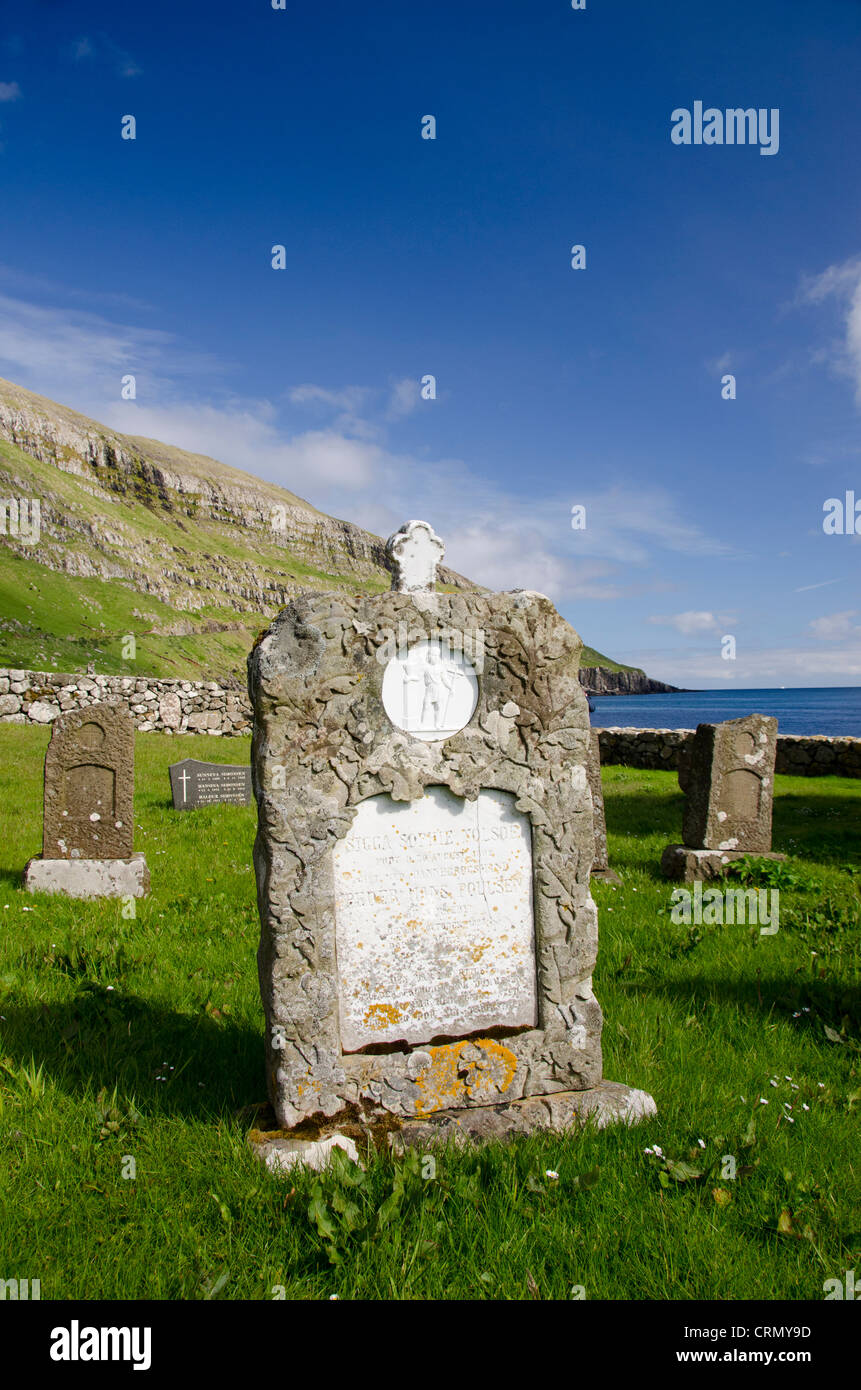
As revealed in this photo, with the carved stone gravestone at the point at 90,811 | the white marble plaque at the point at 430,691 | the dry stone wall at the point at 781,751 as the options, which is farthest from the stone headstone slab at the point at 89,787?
the dry stone wall at the point at 781,751

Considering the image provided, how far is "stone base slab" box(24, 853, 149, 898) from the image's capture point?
688 cm

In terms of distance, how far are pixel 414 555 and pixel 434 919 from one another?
1.79m

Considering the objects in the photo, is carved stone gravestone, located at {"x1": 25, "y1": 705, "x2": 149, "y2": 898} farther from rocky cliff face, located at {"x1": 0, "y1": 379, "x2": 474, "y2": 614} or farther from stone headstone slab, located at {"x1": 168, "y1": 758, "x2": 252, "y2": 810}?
rocky cliff face, located at {"x1": 0, "y1": 379, "x2": 474, "y2": 614}

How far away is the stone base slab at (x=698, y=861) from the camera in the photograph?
7996 millimetres

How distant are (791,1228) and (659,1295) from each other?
62 cm

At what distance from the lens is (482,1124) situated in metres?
3.19

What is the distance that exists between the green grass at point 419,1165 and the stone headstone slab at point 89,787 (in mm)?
1607

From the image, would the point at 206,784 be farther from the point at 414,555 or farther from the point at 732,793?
the point at 414,555

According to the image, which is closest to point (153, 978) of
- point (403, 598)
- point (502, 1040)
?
point (502, 1040)

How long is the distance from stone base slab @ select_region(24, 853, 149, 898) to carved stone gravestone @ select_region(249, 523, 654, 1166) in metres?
4.36

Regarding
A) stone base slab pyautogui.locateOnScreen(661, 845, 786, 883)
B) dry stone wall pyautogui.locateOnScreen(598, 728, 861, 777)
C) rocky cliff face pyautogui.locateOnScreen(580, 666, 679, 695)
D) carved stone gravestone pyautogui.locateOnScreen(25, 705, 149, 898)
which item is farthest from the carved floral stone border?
rocky cliff face pyautogui.locateOnScreen(580, 666, 679, 695)

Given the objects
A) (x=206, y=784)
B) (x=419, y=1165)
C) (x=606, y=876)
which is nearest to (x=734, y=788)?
(x=606, y=876)
